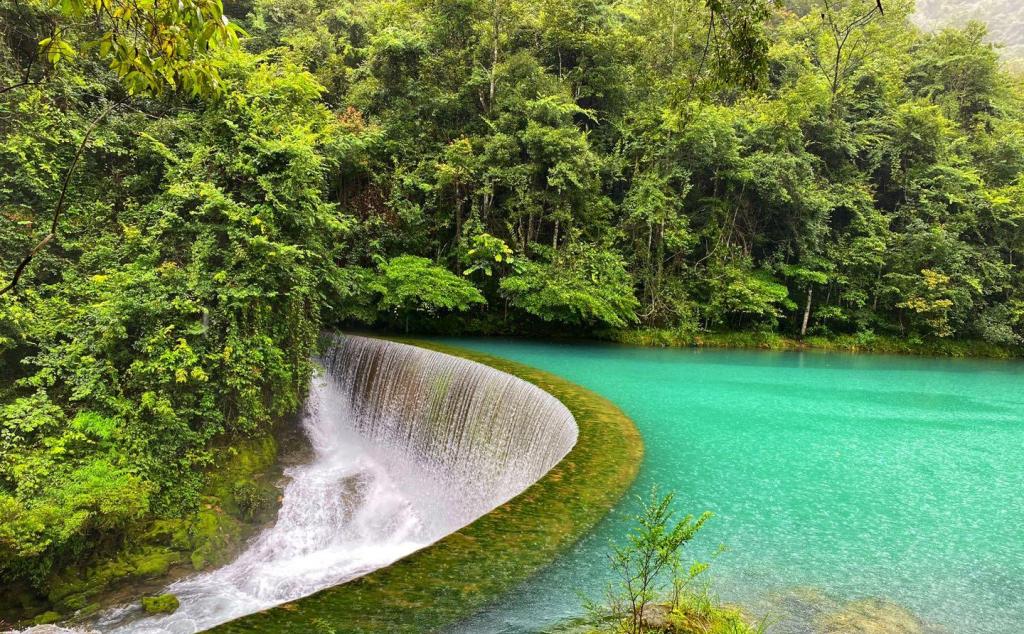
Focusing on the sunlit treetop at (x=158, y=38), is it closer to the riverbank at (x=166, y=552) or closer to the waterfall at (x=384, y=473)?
the waterfall at (x=384, y=473)

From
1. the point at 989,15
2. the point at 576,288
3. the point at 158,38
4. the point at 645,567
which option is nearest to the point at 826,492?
the point at 645,567

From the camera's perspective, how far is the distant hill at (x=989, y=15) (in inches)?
1742

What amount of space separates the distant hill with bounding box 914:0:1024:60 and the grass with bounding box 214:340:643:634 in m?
53.9

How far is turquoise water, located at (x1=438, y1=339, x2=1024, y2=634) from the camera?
304 centimetres

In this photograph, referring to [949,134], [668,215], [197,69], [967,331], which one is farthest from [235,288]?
[949,134]

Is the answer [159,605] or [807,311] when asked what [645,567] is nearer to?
[159,605]

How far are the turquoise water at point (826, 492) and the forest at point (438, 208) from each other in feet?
9.09

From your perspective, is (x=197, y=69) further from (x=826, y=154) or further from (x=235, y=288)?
(x=826, y=154)

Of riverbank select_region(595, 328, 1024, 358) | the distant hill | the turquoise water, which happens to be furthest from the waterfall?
the distant hill

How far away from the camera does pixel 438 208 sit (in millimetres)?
13320

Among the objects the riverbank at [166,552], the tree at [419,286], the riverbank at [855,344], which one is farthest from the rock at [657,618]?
the riverbank at [855,344]

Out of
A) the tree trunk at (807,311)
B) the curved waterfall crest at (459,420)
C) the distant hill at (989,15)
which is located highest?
the distant hill at (989,15)

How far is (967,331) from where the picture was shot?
15.0 meters

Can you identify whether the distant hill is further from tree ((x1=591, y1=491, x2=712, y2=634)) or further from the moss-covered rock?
the moss-covered rock
